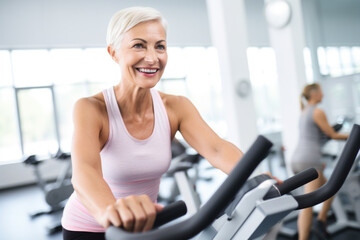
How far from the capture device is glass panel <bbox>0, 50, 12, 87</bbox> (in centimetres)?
728

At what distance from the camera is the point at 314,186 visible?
252 cm

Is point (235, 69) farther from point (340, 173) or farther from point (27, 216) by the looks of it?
point (27, 216)

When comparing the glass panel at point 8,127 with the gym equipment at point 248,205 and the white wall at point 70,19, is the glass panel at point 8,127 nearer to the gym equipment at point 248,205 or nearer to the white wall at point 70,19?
the white wall at point 70,19

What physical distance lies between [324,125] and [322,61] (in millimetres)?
1446

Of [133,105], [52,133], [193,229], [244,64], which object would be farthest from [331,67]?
[52,133]

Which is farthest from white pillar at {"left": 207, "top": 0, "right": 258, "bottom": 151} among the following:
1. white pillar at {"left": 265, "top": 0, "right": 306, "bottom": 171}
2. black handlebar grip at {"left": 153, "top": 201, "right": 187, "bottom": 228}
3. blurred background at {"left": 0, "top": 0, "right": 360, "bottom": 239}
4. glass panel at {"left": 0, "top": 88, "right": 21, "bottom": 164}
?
glass panel at {"left": 0, "top": 88, "right": 21, "bottom": 164}

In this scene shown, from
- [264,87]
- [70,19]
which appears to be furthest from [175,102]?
[264,87]

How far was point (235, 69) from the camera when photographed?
3.83m

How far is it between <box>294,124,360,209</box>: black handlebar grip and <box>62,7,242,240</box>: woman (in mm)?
262

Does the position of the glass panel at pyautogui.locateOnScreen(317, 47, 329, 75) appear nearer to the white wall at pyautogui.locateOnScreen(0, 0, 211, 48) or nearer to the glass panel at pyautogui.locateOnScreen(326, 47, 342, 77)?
the glass panel at pyautogui.locateOnScreen(326, 47, 342, 77)

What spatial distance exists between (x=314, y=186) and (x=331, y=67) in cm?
196

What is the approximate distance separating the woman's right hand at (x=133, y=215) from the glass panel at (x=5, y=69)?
7.79 metres

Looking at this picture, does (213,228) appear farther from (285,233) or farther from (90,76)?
(90,76)

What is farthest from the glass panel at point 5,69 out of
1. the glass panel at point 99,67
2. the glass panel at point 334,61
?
the glass panel at point 334,61
